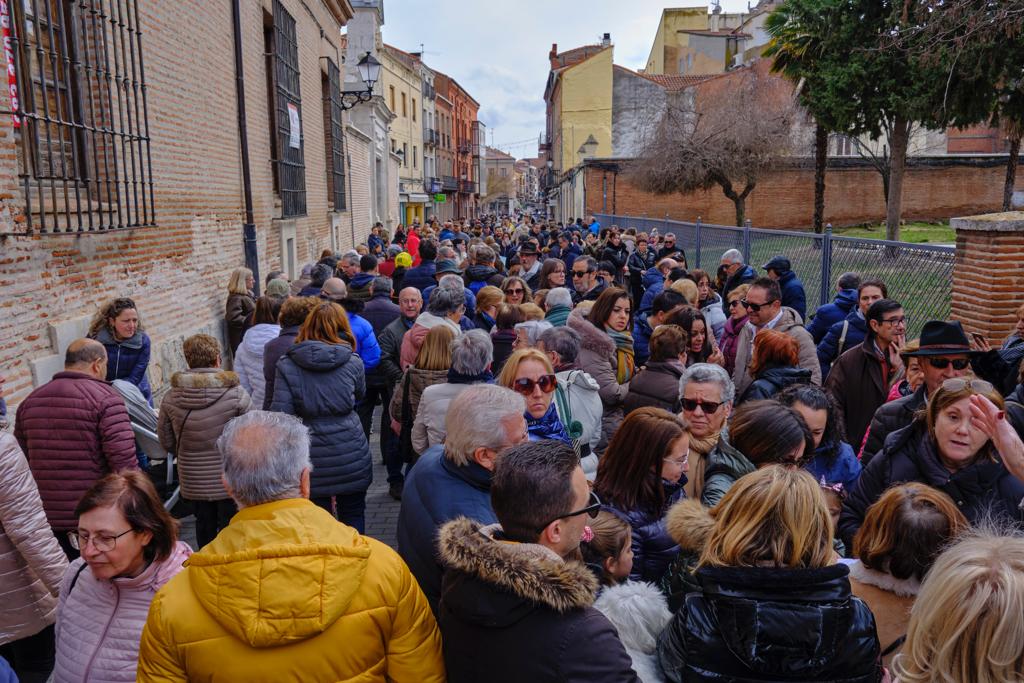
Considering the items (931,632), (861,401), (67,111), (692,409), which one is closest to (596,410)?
(692,409)

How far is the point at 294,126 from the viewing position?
46.4 feet

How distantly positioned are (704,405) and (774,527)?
1.59 m

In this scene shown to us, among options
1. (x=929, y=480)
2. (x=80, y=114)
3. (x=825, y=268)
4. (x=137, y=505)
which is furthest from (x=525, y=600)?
(x=825, y=268)

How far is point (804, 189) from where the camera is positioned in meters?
34.7

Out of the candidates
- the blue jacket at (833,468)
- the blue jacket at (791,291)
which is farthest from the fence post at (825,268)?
the blue jacket at (833,468)

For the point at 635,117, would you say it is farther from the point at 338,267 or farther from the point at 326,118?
the point at 338,267

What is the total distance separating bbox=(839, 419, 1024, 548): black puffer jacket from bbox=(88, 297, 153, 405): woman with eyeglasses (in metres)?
4.71

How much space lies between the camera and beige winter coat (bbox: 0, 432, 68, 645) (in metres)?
3.23

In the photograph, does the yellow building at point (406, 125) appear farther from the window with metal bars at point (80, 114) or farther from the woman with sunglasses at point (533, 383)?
the woman with sunglasses at point (533, 383)

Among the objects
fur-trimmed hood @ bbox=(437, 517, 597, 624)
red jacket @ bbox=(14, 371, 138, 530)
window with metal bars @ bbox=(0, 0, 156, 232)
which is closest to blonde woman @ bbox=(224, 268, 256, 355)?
window with metal bars @ bbox=(0, 0, 156, 232)

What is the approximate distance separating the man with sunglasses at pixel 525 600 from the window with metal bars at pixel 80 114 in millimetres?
4566

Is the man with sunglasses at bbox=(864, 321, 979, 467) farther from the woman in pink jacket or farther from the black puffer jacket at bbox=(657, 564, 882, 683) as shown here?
the woman in pink jacket

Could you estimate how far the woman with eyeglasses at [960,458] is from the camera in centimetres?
293

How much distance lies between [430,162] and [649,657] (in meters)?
58.7
